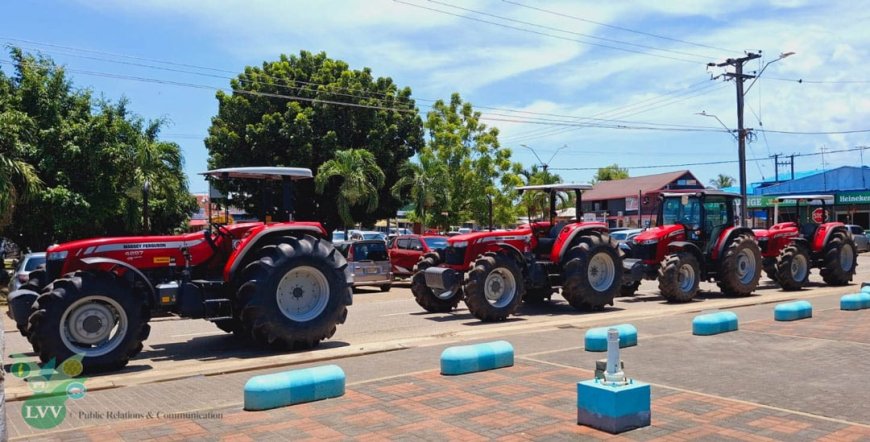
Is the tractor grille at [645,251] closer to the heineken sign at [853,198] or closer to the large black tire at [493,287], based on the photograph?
the large black tire at [493,287]

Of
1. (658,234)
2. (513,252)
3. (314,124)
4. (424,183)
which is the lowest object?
(513,252)

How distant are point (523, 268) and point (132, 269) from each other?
7.14 metres

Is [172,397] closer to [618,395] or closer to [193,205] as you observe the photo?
[618,395]

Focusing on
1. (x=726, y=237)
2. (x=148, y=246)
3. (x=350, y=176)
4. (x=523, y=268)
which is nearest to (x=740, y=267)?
(x=726, y=237)

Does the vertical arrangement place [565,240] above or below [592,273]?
above

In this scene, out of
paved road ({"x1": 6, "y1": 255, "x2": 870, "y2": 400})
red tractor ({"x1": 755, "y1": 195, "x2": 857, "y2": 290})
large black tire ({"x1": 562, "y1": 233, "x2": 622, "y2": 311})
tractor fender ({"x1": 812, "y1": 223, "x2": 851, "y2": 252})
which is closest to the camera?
paved road ({"x1": 6, "y1": 255, "x2": 870, "y2": 400})

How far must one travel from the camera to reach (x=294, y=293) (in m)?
10.4

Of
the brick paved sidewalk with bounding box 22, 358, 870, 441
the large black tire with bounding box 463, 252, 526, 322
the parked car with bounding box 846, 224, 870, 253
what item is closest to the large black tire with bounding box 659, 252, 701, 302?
the large black tire with bounding box 463, 252, 526, 322

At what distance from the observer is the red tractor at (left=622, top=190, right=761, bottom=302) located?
16.4m

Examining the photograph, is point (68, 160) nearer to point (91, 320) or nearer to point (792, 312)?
point (91, 320)

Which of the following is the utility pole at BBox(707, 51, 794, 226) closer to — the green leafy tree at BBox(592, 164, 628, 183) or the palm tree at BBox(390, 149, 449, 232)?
the palm tree at BBox(390, 149, 449, 232)

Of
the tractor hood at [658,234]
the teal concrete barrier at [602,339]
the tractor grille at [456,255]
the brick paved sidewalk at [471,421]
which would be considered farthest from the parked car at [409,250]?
the brick paved sidewalk at [471,421]

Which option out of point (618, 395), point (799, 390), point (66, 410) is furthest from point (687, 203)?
point (66, 410)

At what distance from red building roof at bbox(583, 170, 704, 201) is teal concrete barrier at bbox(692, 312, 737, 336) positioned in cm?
5197
